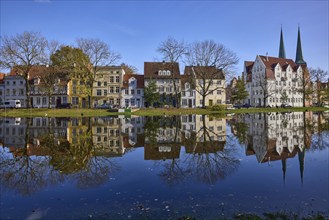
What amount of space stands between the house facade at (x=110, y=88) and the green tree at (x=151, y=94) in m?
9.19

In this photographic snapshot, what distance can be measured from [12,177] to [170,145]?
8667 millimetres

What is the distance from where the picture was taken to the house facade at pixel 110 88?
6525cm

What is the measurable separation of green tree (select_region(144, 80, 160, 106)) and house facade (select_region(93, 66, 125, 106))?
9.19 meters

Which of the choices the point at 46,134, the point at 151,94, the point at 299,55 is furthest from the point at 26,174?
the point at 299,55

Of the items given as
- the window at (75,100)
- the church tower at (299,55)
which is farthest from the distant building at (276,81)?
the window at (75,100)

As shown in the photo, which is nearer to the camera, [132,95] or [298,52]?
[132,95]

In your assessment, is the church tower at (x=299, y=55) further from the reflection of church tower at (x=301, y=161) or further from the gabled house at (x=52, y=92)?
the reflection of church tower at (x=301, y=161)

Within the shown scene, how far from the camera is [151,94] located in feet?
193

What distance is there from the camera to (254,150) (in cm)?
1371

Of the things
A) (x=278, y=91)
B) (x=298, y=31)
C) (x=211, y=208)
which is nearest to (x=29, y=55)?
(x=211, y=208)

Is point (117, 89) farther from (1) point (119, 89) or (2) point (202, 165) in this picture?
(2) point (202, 165)

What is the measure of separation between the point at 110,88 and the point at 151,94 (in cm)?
1326

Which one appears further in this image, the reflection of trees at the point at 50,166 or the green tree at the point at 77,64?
the green tree at the point at 77,64

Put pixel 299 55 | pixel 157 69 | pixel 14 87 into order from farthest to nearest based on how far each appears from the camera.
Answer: pixel 299 55 < pixel 14 87 < pixel 157 69
